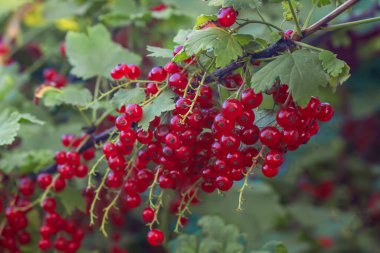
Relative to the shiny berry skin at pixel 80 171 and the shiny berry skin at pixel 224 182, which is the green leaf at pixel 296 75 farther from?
the shiny berry skin at pixel 80 171

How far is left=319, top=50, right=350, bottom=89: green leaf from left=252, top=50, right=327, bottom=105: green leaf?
0.04ft

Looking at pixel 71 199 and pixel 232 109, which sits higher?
pixel 232 109

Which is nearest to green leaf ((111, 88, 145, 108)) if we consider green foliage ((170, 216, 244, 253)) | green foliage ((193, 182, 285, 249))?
green foliage ((170, 216, 244, 253))

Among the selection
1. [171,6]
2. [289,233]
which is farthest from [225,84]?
[289,233]

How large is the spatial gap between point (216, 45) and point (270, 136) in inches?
6.4

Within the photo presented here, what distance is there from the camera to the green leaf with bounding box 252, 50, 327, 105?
2.80 feet

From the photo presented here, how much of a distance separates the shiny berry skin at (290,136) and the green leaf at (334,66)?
0.11 meters

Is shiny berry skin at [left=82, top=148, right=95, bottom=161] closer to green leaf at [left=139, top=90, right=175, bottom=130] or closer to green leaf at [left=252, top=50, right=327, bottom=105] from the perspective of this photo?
green leaf at [left=139, top=90, right=175, bottom=130]

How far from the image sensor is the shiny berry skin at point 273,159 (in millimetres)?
883

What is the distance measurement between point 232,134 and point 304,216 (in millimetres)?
1243

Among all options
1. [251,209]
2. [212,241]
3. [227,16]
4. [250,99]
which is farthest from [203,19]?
[251,209]

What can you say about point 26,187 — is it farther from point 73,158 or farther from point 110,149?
point 110,149

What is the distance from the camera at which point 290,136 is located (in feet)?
2.84

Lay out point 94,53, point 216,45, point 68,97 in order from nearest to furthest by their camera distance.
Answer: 1. point 216,45
2. point 68,97
3. point 94,53
